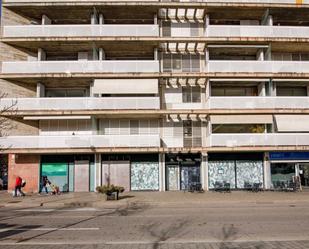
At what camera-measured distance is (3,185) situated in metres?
32.9

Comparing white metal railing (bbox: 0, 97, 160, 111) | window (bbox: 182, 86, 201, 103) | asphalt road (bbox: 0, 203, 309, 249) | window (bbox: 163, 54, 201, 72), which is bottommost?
asphalt road (bbox: 0, 203, 309, 249)

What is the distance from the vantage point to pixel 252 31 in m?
26.5

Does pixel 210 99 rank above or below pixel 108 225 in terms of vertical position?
above

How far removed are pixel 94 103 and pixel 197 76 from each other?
28.0 feet

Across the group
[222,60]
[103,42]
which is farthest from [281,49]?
[103,42]

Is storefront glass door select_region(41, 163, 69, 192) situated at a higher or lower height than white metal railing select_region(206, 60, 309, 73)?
lower

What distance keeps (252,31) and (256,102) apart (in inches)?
235

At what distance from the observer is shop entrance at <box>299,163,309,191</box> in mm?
26592

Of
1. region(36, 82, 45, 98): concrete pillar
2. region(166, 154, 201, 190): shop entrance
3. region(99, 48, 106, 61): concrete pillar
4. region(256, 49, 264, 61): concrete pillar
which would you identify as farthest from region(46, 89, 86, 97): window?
region(256, 49, 264, 61): concrete pillar

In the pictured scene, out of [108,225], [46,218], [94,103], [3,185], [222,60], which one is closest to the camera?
[108,225]

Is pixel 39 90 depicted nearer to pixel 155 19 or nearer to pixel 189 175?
pixel 155 19

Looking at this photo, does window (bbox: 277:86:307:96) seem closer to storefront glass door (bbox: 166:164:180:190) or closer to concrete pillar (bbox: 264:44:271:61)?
concrete pillar (bbox: 264:44:271:61)

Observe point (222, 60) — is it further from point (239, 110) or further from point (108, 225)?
point (108, 225)

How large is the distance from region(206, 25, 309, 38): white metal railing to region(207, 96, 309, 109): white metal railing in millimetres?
5297
